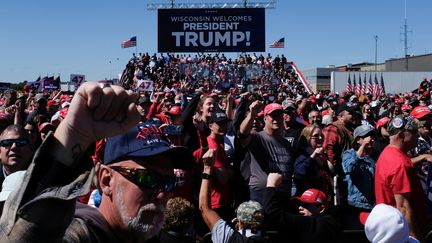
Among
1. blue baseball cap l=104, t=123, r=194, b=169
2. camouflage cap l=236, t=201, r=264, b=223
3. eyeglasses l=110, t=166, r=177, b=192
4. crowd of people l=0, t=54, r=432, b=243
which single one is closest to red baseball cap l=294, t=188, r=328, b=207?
crowd of people l=0, t=54, r=432, b=243

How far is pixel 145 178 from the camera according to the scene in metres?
2.07

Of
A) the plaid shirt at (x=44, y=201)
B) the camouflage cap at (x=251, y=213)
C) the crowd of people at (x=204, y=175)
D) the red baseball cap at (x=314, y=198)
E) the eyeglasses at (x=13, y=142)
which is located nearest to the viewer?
the plaid shirt at (x=44, y=201)

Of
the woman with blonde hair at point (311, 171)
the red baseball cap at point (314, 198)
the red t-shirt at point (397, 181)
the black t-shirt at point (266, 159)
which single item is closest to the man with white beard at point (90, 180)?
the red baseball cap at point (314, 198)

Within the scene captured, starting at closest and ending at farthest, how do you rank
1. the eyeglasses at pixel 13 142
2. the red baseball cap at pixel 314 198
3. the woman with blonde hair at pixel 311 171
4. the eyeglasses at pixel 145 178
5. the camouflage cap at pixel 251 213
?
the eyeglasses at pixel 145 178 → the camouflage cap at pixel 251 213 → the eyeglasses at pixel 13 142 → the red baseball cap at pixel 314 198 → the woman with blonde hair at pixel 311 171

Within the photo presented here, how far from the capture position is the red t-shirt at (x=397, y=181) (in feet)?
18.3

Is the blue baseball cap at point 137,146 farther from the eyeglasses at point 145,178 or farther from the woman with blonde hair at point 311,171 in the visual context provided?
the woman with blonde hair at point 311,171

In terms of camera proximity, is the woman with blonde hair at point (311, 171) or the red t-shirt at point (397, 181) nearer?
the red t-shirt at point (397, 181)

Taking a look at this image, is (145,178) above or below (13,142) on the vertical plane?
above

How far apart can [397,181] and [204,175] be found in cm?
195

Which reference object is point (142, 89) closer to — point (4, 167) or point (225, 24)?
point (4, 167)

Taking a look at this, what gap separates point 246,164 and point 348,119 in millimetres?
3223

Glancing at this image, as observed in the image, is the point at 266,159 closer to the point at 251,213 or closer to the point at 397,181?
the point at 397,181

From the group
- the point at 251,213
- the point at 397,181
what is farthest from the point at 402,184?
the point at 251,213

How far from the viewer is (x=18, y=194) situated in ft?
4.42
